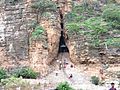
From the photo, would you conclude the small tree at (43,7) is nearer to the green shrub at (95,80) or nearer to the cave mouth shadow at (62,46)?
the cave mouth shadow at (62,46)

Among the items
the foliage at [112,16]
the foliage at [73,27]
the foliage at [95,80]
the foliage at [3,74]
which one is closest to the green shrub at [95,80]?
the foliage at [95,80]

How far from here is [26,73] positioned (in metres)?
32.0

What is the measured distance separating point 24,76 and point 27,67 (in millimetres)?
1671

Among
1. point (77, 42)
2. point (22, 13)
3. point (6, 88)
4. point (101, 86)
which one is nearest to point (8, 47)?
point (22, 13)

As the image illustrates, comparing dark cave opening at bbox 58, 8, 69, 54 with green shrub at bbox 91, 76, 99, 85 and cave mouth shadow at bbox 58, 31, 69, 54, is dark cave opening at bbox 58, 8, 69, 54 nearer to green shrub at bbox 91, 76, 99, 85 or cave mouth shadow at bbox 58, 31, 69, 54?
cave mouth shadow at bbox 58, 31, 69, 54

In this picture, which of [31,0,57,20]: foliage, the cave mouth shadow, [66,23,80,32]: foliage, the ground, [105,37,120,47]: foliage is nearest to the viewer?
the ground

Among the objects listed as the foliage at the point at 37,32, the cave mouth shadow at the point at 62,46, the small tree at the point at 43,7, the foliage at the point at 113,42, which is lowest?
the cave mouth shadow at the point at 62,46

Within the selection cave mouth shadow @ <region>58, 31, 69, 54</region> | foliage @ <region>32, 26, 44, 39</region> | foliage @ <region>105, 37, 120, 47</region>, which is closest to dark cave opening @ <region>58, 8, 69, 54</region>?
cave mouth shadow @ <region>58, 31, 69, 54</region>

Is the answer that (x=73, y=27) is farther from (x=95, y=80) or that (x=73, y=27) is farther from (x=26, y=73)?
(x=26, y=73)

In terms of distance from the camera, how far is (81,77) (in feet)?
109

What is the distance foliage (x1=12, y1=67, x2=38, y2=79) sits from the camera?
3178 centimetres

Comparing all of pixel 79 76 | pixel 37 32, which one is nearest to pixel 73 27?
pixel 37 32

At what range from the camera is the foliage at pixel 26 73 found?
104 ft

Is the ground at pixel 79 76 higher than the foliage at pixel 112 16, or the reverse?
the foliage at pixel 112 16
